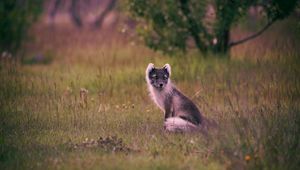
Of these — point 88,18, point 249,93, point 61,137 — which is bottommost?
point 61,137

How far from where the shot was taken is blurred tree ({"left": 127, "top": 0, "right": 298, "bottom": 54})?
1600 centimetres

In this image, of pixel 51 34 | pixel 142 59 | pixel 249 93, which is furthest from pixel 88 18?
pixel 249 93

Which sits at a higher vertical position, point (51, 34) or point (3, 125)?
point (51, 34)

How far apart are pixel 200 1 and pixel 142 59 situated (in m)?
2.81

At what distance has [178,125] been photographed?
32.4ft

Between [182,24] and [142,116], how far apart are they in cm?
551

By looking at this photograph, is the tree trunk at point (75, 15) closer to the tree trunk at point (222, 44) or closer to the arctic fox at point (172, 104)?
the tree trunk at point (222, 44)

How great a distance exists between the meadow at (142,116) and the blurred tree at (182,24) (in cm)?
43

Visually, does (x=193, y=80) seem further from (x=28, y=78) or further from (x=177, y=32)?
(x=28, y=78)

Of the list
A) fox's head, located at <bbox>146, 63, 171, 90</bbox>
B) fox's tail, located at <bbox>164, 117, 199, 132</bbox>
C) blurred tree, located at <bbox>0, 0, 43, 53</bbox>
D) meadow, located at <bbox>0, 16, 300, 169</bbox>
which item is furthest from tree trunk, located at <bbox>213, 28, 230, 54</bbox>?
blurred tree, located at <bbox>0, 0, 43, 53</bbox>

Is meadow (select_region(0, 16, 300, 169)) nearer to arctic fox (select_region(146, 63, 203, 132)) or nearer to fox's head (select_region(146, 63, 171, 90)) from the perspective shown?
arctic fox (select_region(146, 63, 203, 132))

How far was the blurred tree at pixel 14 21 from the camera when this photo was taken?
2045 cm

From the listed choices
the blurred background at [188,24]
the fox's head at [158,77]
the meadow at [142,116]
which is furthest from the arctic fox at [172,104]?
the blurred background at [188,24]

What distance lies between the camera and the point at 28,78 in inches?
611
